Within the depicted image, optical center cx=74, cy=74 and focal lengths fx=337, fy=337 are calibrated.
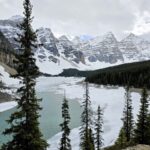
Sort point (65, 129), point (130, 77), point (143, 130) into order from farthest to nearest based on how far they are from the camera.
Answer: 1. point (130, 77)
2. point (143, 130)
3. point (65, 129)

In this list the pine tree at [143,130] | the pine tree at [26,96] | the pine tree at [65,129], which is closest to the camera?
the pine tree at [26,96]

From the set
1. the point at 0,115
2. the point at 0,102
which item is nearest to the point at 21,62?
the point at 0,115

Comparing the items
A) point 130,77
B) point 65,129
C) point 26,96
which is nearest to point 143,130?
point 65,129

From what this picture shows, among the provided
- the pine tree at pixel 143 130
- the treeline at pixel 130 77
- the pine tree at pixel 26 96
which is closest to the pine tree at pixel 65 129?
the pine tree at pixel 143 130

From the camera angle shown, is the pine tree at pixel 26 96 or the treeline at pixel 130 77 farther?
the treeline at pixel 130 77

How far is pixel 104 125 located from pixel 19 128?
151 ft

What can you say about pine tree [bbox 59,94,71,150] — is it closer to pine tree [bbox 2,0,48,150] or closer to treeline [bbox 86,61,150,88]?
pine tree [bbox 2,0,48,150]

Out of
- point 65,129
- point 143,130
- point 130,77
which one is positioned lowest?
point 143,130

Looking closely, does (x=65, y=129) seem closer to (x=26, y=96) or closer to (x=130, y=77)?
(x=26, y=96)

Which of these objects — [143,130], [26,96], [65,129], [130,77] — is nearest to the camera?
[26,96]

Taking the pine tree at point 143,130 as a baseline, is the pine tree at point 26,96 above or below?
above

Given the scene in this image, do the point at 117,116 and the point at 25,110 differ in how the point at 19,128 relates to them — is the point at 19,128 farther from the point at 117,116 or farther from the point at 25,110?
the point at 117,116

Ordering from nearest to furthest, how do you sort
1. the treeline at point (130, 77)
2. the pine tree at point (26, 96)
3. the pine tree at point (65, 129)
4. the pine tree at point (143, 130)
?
the pine tree at point (26, 96)
the pine tree at point (65, 129)
the pine tree at point (143, 130)
the treeline at point (130, 77)

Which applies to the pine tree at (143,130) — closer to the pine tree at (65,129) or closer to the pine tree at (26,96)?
the pine tree at (65,129)
